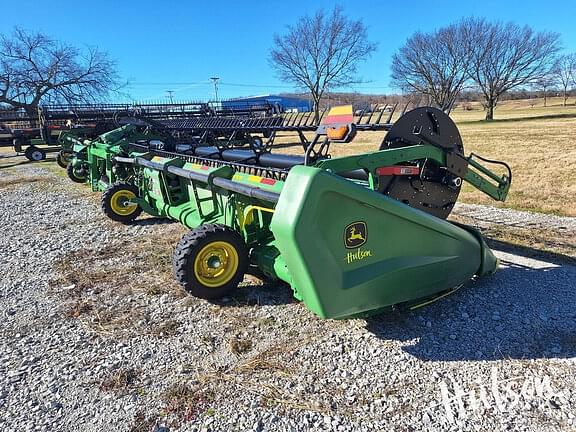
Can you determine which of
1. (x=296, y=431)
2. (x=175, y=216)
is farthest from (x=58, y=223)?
(x=296, y=431)

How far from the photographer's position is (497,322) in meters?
3.38

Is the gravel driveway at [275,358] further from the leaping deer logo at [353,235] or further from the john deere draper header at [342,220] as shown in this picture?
the leaping deer logo at [353,235]

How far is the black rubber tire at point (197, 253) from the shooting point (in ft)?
12.0

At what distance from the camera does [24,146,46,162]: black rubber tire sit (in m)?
17.8

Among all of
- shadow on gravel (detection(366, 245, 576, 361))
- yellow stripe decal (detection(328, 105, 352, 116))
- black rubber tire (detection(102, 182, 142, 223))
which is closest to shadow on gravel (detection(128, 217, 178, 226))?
black rubber tire (detection(102, 182, 142, 223))

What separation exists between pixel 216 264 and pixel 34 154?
677 inches

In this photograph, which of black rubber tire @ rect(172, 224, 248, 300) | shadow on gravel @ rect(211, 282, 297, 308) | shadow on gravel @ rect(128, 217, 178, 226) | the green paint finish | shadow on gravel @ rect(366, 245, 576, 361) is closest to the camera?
the green paint finish

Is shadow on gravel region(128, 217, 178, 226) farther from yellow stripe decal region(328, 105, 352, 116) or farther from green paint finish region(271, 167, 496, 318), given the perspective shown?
Result: green paint finish region(271, 167, 496, 318)

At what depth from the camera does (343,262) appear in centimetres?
286

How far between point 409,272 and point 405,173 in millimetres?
968

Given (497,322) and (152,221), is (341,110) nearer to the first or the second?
(497,322)

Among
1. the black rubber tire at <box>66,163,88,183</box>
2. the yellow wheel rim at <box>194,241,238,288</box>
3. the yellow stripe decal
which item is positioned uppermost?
the yellow stripe decal

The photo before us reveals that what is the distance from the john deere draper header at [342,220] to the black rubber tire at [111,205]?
141 cm

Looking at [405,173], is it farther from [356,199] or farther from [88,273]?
[88,273]
